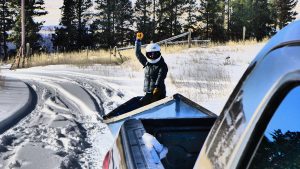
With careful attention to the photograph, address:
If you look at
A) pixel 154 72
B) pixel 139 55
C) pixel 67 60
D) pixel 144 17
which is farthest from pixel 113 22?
pixel 154 72

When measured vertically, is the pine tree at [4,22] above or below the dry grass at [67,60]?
above

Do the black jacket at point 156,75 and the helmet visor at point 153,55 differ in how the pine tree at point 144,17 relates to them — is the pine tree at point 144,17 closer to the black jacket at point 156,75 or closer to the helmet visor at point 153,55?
the black jacket at point 156,75

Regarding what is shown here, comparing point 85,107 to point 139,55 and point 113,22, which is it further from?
point 113,22

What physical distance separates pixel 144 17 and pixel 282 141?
192ft

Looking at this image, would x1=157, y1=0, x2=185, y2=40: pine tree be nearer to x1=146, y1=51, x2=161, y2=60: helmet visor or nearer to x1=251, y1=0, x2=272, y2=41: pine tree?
x1=251, y1=0, x2=272, y2=41: pine tree

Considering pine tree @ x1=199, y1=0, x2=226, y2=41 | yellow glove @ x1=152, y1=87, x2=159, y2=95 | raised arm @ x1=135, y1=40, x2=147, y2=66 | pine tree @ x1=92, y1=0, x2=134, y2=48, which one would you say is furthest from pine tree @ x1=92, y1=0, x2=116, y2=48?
yellow glove @ x1=152, y1=87, x2=159, y2=95

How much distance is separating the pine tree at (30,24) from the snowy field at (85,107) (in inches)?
958

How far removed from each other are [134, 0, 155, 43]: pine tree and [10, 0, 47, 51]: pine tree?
12656 millimetres

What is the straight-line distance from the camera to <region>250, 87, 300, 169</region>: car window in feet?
4.62

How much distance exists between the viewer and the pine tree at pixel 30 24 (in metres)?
46.4

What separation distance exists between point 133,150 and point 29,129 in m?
5.83

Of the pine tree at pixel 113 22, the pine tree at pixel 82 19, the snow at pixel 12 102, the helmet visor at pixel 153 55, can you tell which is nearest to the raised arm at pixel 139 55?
the helmet visor at pixel 153 55

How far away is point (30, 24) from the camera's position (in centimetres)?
4653

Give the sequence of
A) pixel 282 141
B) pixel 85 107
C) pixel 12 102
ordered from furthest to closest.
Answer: pixel 12 102 < pixel 85 107 < pixel 282 141
